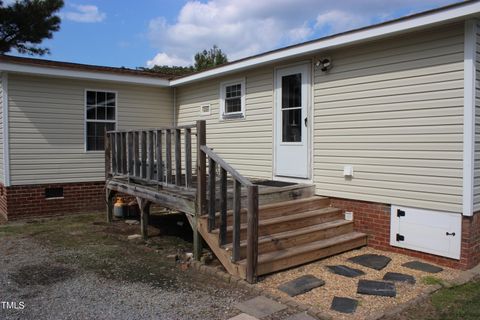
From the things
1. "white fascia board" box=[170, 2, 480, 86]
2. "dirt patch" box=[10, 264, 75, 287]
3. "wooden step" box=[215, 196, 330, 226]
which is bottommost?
"dirt patch" box=[10, 264, 75, 287]

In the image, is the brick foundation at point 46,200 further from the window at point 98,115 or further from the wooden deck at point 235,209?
the wooden deck at point 235,209

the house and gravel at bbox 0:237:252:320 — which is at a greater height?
the house

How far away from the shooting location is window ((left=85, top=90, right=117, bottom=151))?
29.5 ft

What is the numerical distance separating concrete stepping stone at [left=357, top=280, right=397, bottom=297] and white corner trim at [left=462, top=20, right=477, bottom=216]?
1387mm

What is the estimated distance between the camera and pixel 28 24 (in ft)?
53.7

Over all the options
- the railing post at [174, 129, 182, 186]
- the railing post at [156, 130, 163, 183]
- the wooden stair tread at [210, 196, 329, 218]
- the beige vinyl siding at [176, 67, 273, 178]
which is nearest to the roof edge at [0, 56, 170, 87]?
the beige vinyl siding at [176, 67, 273, 178]

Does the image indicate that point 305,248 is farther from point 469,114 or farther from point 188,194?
point 469,114

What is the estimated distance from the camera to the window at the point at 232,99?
7.95 metres

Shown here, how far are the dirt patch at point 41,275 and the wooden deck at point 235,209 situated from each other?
1556 mm

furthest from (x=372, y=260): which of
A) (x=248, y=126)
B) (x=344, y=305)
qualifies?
(x=248, y=126)

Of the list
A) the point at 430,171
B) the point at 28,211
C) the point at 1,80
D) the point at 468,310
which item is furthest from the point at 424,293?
the point at 1,80

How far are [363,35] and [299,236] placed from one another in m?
2.79

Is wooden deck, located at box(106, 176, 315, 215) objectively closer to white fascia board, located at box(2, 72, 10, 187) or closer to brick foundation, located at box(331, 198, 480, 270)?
brick foundation, located at box(331, 198, 480, 270)

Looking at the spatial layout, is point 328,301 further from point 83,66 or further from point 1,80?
point 1,80
